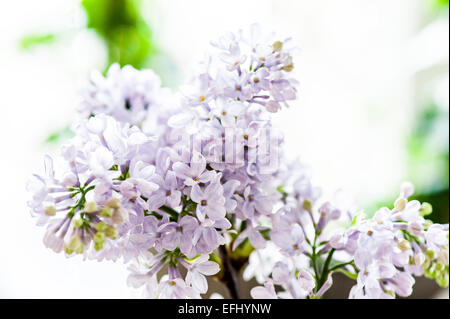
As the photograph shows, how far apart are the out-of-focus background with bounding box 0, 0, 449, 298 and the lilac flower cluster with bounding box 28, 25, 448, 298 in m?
0.66

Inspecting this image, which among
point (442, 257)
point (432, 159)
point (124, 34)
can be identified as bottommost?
point (432, 159)

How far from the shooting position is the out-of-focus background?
1396 mm

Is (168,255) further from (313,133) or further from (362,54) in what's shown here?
(362,54)

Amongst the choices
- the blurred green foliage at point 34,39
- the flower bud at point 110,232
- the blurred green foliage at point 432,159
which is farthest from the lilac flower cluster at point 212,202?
the blurred green foliage at point 34,39

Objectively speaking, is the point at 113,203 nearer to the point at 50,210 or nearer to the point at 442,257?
the point at 50,210

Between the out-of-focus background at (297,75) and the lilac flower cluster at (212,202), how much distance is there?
0.66 m

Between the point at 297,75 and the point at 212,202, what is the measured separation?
1.31 metres

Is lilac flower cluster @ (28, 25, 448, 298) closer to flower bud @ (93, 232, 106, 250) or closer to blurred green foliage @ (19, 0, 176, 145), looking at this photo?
flower bud @ (93, 232, 106, 250)

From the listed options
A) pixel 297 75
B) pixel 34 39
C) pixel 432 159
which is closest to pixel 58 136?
pixel 34 39

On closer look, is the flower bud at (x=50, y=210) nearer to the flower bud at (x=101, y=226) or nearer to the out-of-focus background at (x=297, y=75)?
the flower bud at (x=101, y=226)

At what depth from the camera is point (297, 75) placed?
5.18 feet

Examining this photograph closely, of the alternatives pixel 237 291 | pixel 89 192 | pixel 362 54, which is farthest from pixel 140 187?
pixel 362 54

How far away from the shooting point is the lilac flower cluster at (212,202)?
1.04 ft

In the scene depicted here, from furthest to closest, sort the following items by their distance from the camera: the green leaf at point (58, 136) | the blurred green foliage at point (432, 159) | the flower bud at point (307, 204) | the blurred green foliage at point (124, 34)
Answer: the blurred green foliage at point (124, 34) < the green leaf at point (58, 136) < the blurred green foliage at point (432, 159) < the flower bud at point (307, 204)
